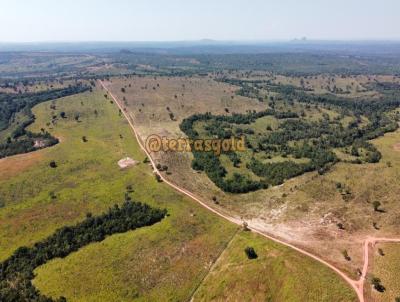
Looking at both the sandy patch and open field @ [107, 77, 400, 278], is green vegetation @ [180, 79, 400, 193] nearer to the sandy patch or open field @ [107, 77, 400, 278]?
open field @ [107, 77, 400, 278]

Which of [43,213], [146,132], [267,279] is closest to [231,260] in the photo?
[267,279]

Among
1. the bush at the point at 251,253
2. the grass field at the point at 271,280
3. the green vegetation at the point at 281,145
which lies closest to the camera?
the grass field at the point at 271,280

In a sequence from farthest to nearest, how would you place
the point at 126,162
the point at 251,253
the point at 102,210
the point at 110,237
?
the point at 126,162, the point at 102,210, the point at 110,237, the point at 251,253

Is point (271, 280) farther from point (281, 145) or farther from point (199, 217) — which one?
point (281, 145)

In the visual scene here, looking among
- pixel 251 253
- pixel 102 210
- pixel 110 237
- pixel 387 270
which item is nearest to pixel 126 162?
pixel 102 210

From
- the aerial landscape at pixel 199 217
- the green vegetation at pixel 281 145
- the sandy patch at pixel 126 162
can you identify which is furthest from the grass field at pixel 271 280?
the sandy patch at pixel 126 162

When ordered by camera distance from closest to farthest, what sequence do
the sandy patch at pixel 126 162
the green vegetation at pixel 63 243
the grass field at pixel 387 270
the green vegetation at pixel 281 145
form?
the grass field at pixel 387 270 → the green vegetation at pixel 63 243 → the green vegetation at pixel 281 145 → the sandy patch at pixel 126 162

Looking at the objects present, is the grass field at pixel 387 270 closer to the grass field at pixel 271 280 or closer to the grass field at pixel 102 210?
the grass field at pixel 271 280
